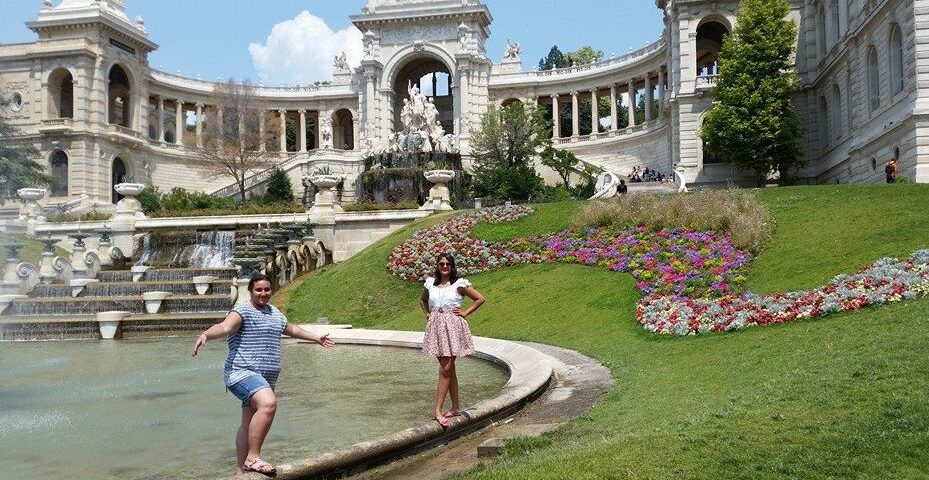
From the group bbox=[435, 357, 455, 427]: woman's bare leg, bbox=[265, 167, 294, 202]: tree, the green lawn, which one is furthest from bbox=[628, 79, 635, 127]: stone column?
bbox=[435, 357, 455, 427]: woman's bare leg

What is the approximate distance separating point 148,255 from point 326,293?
11131mm

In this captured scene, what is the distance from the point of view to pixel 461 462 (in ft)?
23.7

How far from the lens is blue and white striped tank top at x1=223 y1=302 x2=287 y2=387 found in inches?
252

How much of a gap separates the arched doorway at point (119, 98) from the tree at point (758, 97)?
1758 inches

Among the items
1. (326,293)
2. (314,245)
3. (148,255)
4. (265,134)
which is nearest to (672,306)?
(326,293)

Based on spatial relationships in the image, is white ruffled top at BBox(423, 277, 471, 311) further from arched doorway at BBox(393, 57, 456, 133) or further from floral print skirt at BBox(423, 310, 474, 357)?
arched doorway at BBox(393, 57, 456, 133)

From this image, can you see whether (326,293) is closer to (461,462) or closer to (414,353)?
(414,353)

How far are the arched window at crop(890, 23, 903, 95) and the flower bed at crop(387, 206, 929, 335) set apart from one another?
16950 millimetres

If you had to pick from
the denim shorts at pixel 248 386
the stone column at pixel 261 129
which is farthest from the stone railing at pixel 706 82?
the denim shorts at pixel 248 386

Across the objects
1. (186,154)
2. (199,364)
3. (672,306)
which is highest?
(186,154)

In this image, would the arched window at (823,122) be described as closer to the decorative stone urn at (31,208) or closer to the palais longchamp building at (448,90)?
the palais longchamp building at (448,90)

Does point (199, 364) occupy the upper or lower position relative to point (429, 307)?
lower

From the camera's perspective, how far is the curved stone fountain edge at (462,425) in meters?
6.45

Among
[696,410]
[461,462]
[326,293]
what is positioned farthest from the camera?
[326,293]
